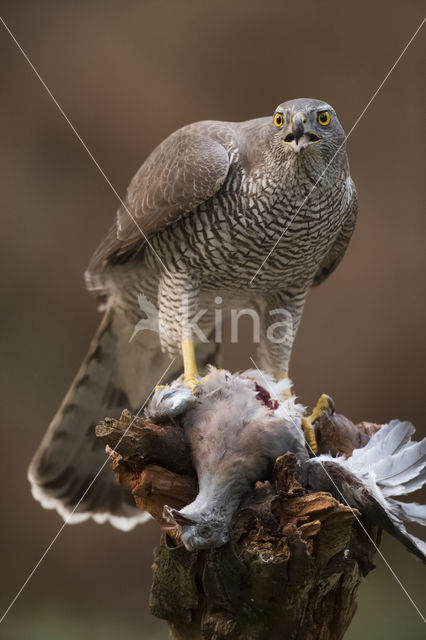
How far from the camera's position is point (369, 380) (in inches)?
96.6

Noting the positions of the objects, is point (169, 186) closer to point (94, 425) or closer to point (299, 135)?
point (299, 135)

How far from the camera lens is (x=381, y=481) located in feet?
4.21

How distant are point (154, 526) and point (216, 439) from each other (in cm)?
151

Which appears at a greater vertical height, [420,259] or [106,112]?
[106,112]

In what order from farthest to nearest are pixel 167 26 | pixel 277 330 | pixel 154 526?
pixel 154 526
pixel 167 26
pixel 277 330

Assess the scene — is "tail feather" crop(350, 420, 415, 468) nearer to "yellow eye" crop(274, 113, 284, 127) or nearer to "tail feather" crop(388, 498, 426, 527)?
"tail feather" crop(388, 498, 426, 527)

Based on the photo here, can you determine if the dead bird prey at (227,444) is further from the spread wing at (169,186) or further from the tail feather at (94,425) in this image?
the tail feather at (94,425)

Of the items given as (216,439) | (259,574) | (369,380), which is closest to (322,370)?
(369,380)

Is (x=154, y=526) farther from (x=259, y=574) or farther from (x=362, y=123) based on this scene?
(x=362, y=123)

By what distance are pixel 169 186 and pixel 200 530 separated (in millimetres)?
955

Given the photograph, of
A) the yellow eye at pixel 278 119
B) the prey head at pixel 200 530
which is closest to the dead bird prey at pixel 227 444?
the prey head at pixel 200 530

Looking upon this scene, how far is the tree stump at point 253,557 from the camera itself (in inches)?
44.8

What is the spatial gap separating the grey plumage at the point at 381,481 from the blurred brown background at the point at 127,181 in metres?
0.89

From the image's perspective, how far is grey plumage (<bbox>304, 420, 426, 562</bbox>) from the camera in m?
1.21
